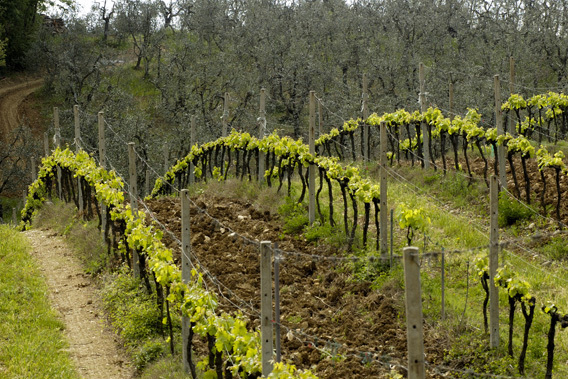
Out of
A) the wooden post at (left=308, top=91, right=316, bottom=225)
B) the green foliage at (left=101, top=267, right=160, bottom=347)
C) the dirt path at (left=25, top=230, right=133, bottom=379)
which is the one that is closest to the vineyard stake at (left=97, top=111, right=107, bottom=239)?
the dirt path at (left=25, top=230, right=133, bottom=379)

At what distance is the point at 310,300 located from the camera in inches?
336

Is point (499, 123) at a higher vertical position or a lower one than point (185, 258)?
higher

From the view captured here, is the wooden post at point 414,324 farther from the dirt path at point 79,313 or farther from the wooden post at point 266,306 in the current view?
the dirt path at point 79,313

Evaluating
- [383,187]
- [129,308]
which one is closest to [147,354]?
[129,308]

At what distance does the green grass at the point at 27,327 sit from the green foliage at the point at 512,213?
766 centimetres

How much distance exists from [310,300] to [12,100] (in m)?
33.5

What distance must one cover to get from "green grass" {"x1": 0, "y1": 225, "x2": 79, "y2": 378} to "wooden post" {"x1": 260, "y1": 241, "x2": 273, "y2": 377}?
3.48 m

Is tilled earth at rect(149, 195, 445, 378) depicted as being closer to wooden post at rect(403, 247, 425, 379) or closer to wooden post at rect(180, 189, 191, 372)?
wooden post at rect(180, 189, 191, 372)

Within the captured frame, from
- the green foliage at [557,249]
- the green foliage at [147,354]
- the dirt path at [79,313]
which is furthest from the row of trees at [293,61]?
the green foliage at [147,354]

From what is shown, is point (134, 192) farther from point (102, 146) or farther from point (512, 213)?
point (512, 213)

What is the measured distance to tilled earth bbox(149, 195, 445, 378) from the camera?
6949mm

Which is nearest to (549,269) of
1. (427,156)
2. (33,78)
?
(427,156)

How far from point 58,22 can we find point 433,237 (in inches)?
1682

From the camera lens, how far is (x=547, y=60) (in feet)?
92.0
